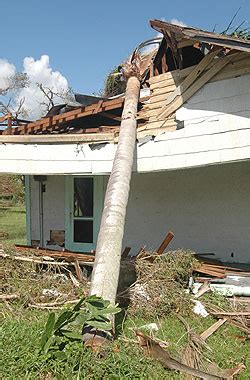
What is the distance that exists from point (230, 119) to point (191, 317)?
323 centimetres

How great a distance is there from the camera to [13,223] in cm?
2314

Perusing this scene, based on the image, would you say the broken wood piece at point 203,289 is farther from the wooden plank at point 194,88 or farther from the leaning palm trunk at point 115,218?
the wooden plank at point 194,88

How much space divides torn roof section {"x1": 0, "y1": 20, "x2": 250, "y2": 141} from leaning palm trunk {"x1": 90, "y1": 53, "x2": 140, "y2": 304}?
2.11ft

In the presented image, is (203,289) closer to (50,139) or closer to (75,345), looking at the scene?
(75,345)

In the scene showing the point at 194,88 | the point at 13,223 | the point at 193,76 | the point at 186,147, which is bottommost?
the point at 13,223

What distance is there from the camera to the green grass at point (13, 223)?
16.2 metres

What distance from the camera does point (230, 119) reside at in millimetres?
6617

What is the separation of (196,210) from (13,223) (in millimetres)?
16521

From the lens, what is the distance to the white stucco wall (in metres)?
8.33

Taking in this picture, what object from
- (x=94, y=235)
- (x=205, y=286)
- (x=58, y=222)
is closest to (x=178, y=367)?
(x=205, y=286)

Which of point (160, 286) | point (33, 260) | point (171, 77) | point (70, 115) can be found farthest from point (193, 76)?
point (33, 260)

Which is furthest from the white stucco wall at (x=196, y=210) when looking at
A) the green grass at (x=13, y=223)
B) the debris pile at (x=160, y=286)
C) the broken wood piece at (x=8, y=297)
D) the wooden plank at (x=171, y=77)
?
the green grass at (x=13, y=223)

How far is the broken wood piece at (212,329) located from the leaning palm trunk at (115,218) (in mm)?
1371

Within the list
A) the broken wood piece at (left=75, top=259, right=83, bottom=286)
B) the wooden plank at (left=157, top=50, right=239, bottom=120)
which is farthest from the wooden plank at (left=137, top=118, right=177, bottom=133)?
the broken wood piece at (left=75, top=259, right=83, bottom=286)
